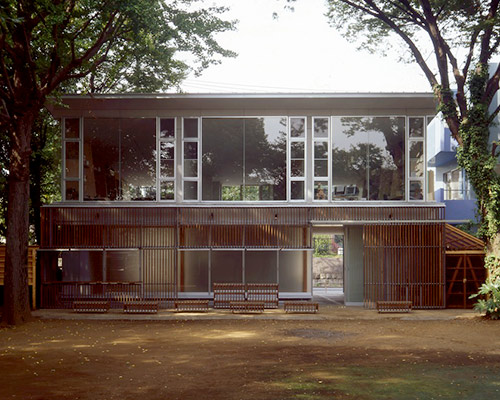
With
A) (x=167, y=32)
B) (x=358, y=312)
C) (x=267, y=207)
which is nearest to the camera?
(x=167, y=32)

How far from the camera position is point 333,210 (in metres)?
23.5

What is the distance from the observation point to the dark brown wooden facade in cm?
2308

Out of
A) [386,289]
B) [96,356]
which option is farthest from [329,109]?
[96,356]

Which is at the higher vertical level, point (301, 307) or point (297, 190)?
point (297, 190)

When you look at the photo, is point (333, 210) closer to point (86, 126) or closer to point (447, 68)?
point (447, 68)

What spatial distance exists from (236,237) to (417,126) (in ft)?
26.9

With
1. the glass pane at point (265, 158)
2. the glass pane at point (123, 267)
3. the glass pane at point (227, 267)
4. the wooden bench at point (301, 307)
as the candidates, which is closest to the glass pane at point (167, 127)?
the glass pane at point (265, 158)

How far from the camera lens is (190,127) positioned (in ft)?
79.3

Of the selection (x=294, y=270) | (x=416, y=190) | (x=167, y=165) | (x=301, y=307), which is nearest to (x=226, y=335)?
(x=301, y=307)

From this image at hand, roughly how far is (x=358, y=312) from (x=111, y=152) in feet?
36.6

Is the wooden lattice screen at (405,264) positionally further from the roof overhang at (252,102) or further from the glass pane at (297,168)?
the roof overhang at (252,102)

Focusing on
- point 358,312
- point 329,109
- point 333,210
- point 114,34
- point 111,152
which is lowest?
point 358,312

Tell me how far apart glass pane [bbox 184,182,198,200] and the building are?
0.05m

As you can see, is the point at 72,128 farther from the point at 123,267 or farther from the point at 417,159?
the point at 417,159
